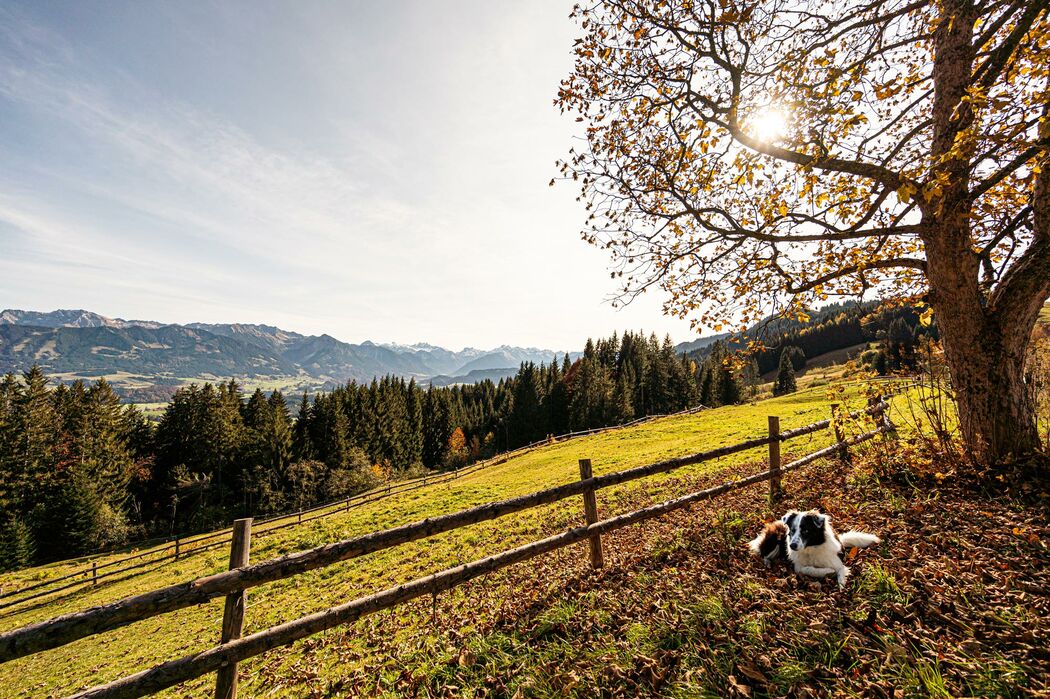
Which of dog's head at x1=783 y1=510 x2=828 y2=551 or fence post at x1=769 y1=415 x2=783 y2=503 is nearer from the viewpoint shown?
dog's head at x1=783 y1=510 x2=828 y2=551

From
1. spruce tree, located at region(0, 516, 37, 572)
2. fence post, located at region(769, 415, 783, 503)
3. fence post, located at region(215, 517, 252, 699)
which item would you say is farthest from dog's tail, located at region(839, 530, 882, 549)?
spruce tree, located at region(0, 516, 37, 572)

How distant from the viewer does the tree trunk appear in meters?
5.84

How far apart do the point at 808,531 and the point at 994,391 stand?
4.08m

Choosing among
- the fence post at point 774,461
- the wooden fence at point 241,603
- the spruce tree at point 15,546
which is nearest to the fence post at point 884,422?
the fence post at point 774,461

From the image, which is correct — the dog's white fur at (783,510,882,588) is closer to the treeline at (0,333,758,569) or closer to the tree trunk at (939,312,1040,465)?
the tree trunk at (939,312,1040,465)

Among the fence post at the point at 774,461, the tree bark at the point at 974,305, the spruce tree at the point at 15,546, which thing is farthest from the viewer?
the spruce tree at the point at 15,546

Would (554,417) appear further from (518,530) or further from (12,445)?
(12,445)

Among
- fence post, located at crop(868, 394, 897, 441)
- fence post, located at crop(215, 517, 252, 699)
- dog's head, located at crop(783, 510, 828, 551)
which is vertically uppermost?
fence post, located at crop(868, 394, 897, 441)

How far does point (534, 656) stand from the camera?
4.30m

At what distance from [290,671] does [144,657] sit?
7176 mm

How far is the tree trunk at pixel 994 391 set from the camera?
19.1 feet

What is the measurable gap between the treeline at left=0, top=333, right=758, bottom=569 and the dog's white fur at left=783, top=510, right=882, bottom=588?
23108 millimetres

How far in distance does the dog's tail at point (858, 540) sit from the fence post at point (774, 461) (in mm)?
2910

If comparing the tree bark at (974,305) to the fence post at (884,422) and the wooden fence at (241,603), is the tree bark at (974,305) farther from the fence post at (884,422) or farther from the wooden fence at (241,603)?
the wooden fence at (241,603)
